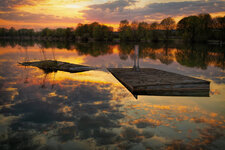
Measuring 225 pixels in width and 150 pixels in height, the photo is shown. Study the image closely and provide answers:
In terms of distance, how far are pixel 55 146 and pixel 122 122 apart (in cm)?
287

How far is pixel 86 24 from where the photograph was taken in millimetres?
156000

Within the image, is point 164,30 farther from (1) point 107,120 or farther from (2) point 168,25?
(1) point 107,120

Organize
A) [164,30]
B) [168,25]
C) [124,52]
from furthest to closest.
Answer: [164,30], [168,25], [124,52]

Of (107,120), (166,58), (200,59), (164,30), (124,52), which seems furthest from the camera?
(164,30)

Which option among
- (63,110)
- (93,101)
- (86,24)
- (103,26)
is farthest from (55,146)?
(86,24)

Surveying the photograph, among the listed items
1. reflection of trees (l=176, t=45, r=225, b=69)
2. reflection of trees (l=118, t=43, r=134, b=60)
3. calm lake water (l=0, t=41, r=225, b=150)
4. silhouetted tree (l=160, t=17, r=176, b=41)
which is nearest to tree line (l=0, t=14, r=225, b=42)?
silhouetted tree (l=160, t=17, r=176, b=41)

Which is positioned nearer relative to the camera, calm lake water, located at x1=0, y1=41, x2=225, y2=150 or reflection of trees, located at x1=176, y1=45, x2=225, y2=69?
calm lake water, located at x1=0, y1=41, x2=225, y2=150

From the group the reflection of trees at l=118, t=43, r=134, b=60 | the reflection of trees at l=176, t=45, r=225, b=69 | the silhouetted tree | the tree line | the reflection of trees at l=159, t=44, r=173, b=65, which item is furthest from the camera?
the silhouetted tree

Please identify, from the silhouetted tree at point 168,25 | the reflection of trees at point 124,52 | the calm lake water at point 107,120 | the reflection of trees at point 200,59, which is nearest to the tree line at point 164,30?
the silhouetted tree at point 168,25

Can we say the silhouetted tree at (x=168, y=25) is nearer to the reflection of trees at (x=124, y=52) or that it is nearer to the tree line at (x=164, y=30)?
the tree line at (x=164, y=30)

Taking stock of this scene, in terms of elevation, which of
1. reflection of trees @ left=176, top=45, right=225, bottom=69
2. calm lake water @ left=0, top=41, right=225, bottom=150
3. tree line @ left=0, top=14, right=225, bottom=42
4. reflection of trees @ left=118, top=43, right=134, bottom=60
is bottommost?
calm lake water @ left=0, top=41, right=225, bottom=150

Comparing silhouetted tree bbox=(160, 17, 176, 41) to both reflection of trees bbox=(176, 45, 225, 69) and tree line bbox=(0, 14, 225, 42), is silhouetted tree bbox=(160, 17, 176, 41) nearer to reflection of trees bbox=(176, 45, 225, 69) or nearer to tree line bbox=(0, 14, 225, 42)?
tree line bbox=(0, 14, 225, 42)

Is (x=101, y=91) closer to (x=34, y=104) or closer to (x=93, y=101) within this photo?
(x=93, y=101)

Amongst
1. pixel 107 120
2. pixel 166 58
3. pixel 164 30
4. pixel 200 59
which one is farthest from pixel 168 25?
pixel 107 120
